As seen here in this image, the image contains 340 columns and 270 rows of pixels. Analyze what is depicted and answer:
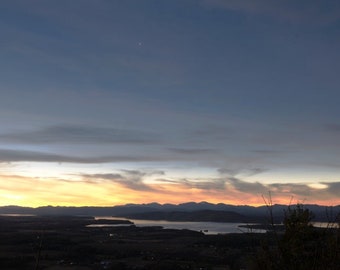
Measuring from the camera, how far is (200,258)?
7619 centimetres

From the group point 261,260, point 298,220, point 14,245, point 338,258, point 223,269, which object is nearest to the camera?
point 338,258

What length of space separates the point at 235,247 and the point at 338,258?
90890 millimetres

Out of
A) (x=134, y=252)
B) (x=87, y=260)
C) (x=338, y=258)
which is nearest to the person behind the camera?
(x=338, y=258)

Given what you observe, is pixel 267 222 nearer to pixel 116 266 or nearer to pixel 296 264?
pixel 296 264

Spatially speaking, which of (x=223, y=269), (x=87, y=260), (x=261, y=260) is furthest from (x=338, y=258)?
(x=87, y=260)

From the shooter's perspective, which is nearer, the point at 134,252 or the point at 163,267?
the point at 163,267

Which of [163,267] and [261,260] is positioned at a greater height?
[261,260]

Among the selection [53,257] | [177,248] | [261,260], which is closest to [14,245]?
[53,257]

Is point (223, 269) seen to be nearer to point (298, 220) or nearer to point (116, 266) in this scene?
point (116, 266)

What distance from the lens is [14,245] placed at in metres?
91.4

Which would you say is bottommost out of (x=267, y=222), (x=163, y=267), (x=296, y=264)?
(x=163, y=267)

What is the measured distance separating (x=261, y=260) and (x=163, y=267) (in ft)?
188

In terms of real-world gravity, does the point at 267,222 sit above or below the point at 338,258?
above

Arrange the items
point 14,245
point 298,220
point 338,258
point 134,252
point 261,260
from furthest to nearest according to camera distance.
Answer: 1. point 14,245
2. point 134,252
3. point 298,220
4. point 261,260
5. point 338,258
